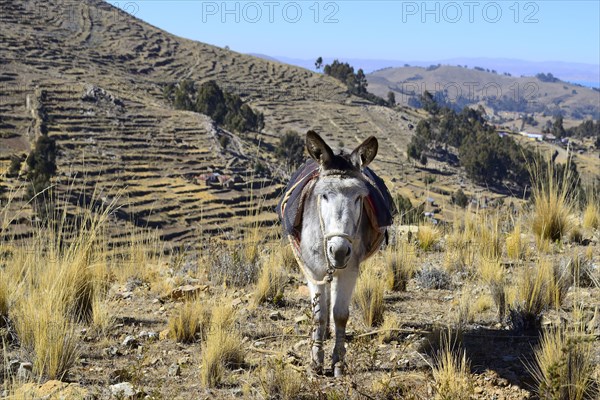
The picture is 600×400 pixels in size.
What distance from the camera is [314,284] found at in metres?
3.91

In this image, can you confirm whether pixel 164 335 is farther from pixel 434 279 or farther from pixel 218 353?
pixel 434 279

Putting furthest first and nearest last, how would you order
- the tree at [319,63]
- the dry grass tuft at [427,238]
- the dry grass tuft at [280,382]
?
the tree at [319,63]
the dry grass tuft at [427,238]
the dry grass tuft at [280,382]

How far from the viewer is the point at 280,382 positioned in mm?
3457

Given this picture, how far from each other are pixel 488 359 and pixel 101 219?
3.35 meters

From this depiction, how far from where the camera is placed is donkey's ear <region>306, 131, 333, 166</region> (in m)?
3.70

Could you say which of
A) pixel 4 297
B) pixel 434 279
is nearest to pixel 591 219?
pixel 434 279

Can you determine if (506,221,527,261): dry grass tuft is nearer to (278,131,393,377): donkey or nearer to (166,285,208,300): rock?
(278,131,393,377): donkey

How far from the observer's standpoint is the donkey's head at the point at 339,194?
3348 millimetres

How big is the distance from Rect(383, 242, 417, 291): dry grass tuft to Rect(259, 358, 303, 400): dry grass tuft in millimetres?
Answer: 2648

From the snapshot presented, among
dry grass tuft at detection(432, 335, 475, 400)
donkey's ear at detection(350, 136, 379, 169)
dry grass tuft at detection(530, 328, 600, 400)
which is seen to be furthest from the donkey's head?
dry grass tuft at detection(530, 328, 600, 400)

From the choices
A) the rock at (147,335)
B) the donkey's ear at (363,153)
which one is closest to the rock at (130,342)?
the rock at (147,335)

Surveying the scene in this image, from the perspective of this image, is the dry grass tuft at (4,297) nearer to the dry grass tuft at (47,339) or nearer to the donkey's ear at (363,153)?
the dry grass tuft at (47,339)

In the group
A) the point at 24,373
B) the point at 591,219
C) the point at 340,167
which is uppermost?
the point at 340,167

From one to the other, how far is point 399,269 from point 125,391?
3504 millimetres
